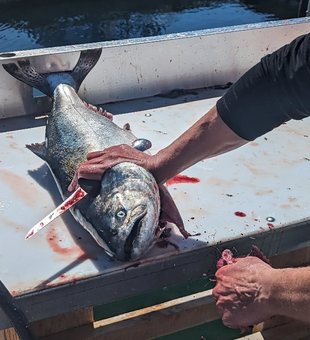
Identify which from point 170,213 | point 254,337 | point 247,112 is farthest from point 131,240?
point 254,337

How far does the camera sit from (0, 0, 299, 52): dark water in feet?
50.9

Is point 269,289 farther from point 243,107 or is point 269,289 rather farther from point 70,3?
point 70,3

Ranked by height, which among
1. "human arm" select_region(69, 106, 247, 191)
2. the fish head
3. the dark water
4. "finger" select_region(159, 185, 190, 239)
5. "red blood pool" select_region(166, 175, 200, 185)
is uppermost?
"human arm" select_region(69, 106, 247, 191)

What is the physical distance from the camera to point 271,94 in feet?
6.01

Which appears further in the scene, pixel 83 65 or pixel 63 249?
pixel 83 65

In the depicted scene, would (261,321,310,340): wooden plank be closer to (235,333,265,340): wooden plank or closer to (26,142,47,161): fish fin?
(235,333,265,340): wooden plank

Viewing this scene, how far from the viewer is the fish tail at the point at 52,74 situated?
3.17m

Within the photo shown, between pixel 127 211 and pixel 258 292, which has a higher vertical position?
pixel 127 211


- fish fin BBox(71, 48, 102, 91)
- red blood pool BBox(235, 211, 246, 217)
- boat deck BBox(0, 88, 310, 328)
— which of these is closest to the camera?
boat deck BBox(0, 88, 310, 328)

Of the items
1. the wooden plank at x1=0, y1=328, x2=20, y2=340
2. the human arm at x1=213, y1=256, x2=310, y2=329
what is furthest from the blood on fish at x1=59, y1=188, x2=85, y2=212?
the human arm at x1=213, y1=256, x2=310, y2=329

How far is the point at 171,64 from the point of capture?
12.2 ft

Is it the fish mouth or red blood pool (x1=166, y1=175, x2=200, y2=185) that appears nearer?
the fish mouth

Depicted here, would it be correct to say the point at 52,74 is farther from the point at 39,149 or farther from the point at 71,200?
the point at 71,200

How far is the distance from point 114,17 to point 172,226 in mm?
17225
